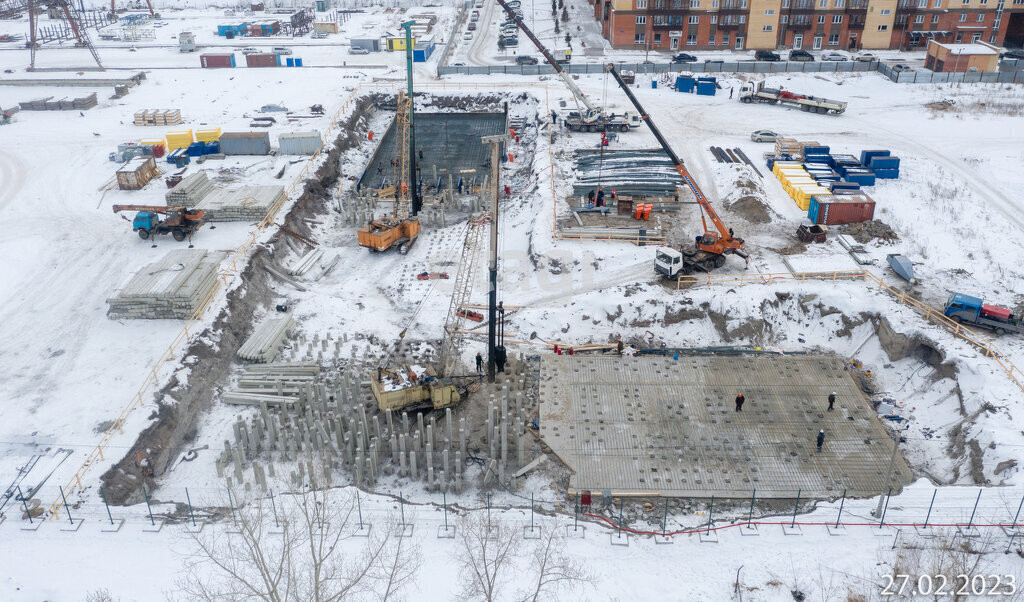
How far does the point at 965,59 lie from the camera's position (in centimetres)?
6525

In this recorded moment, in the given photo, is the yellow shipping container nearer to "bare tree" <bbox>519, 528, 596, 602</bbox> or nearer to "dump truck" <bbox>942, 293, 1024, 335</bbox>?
"bare tree" <bbox>519, 528, 596, 602</bbox>

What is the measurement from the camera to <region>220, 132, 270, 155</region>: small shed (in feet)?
164

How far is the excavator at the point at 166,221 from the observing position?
37438 millimetres

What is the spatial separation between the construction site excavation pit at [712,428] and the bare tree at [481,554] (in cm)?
382

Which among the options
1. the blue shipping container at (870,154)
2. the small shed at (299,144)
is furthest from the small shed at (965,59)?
the small shed at (299,144)

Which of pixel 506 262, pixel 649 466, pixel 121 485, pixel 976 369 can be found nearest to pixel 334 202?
pixel 506 262

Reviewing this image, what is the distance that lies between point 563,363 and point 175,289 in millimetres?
17072

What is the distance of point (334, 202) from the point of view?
46.8 metres

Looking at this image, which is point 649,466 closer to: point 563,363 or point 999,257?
point 563,363

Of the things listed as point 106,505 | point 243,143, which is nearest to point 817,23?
point 243,143

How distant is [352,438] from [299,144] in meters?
31.4

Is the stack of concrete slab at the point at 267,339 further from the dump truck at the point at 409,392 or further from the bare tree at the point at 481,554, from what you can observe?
the bare tree at the point at 481,554

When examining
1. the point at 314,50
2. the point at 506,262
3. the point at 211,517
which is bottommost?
the point at 211,517

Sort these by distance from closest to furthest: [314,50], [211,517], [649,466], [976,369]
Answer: [211,517] → [649,466] → [976,369] → [314,50]
